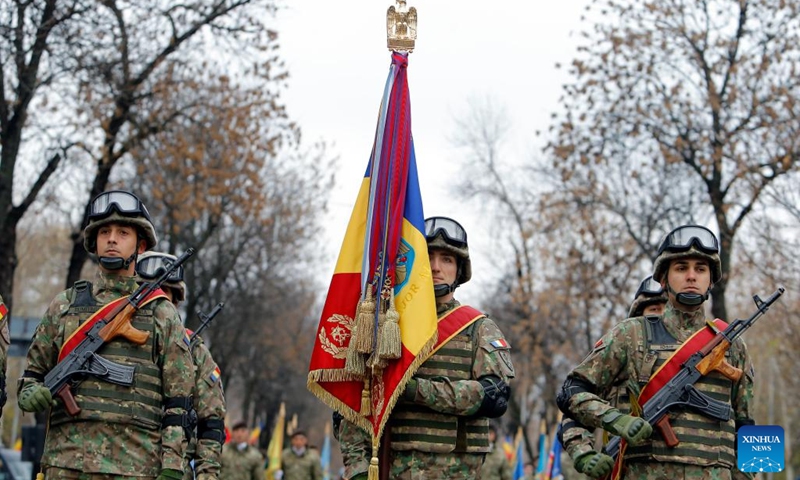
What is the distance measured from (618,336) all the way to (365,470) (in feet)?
5.99

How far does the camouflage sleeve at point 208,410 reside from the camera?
8039mm

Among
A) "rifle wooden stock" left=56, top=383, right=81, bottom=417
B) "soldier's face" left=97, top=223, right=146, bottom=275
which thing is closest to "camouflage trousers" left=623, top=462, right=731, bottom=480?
"rifle wooden stock" left=56, top=383, right=81, bottom=417

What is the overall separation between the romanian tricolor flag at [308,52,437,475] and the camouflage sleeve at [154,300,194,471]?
0.84 meters

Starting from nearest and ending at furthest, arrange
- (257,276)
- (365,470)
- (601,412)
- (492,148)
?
1. (601,412)
2. (365,470)
3. (492,148)
4. (257,276)

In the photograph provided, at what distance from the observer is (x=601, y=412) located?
707 cm

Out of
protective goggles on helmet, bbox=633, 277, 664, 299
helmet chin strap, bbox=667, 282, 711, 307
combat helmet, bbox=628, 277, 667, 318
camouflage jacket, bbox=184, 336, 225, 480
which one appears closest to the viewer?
helmet chin strap, bbox=667, 282, 711, 307

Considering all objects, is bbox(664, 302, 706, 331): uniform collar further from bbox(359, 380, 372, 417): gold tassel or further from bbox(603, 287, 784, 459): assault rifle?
bbox(359, 380, 372, 417): gold tassel

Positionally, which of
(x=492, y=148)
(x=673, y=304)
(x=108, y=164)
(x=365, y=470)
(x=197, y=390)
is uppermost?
(x=492, y=148)

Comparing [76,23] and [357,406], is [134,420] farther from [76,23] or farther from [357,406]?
[76,23]

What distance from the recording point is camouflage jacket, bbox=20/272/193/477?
23.8 feet

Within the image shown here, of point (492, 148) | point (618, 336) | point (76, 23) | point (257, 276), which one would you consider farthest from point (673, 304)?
point (257, 276)

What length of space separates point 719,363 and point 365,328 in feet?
7.27

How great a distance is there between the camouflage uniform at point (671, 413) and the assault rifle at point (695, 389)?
61 mm

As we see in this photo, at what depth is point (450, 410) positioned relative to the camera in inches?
297
